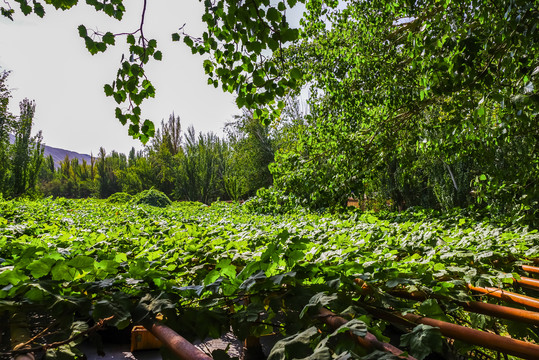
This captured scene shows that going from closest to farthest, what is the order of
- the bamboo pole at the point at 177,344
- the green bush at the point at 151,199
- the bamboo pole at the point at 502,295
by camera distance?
the bamboo pole at the point at 177,344 → the bamboo pole at the point at 502,295 → the green bush at the point at 151,199

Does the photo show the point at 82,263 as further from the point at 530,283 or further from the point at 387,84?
the point at 387,84

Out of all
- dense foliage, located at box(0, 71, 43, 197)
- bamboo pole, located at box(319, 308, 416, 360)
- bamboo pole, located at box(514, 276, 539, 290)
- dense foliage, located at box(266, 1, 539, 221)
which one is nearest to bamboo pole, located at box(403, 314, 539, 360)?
bamboo pole, located at box(319, 308, 416, 360)

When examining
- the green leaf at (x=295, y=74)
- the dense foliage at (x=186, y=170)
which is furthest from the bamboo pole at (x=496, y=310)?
the dense foliage at (x=186, y=170)

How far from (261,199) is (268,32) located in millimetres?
5414

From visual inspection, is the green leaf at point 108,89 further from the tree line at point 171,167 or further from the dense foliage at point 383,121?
the tree line at point 171,167

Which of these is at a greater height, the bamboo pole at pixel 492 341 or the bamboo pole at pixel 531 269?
the bamboo pole at pixel 492 341

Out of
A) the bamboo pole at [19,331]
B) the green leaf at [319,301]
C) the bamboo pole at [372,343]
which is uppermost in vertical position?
the bamboo pole at [19,331]

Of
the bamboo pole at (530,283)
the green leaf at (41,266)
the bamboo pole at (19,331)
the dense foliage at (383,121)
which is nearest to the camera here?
the bamboo pole at (19,331)

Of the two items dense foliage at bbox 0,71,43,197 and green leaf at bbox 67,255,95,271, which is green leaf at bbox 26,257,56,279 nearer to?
green leaf at bbox 67,255,95,271

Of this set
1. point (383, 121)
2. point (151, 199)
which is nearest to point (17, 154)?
point (151, 199)

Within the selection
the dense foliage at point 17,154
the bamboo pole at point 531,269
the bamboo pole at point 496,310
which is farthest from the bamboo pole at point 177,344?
the dense foliage at point 17,154

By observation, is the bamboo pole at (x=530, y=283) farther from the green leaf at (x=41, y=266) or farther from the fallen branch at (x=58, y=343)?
the green leaf at (x=41, y=266)

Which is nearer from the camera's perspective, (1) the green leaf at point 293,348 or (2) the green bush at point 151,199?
(1) the green leaf at point 293,348

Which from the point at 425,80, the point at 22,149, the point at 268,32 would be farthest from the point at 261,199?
the point at 22,149
